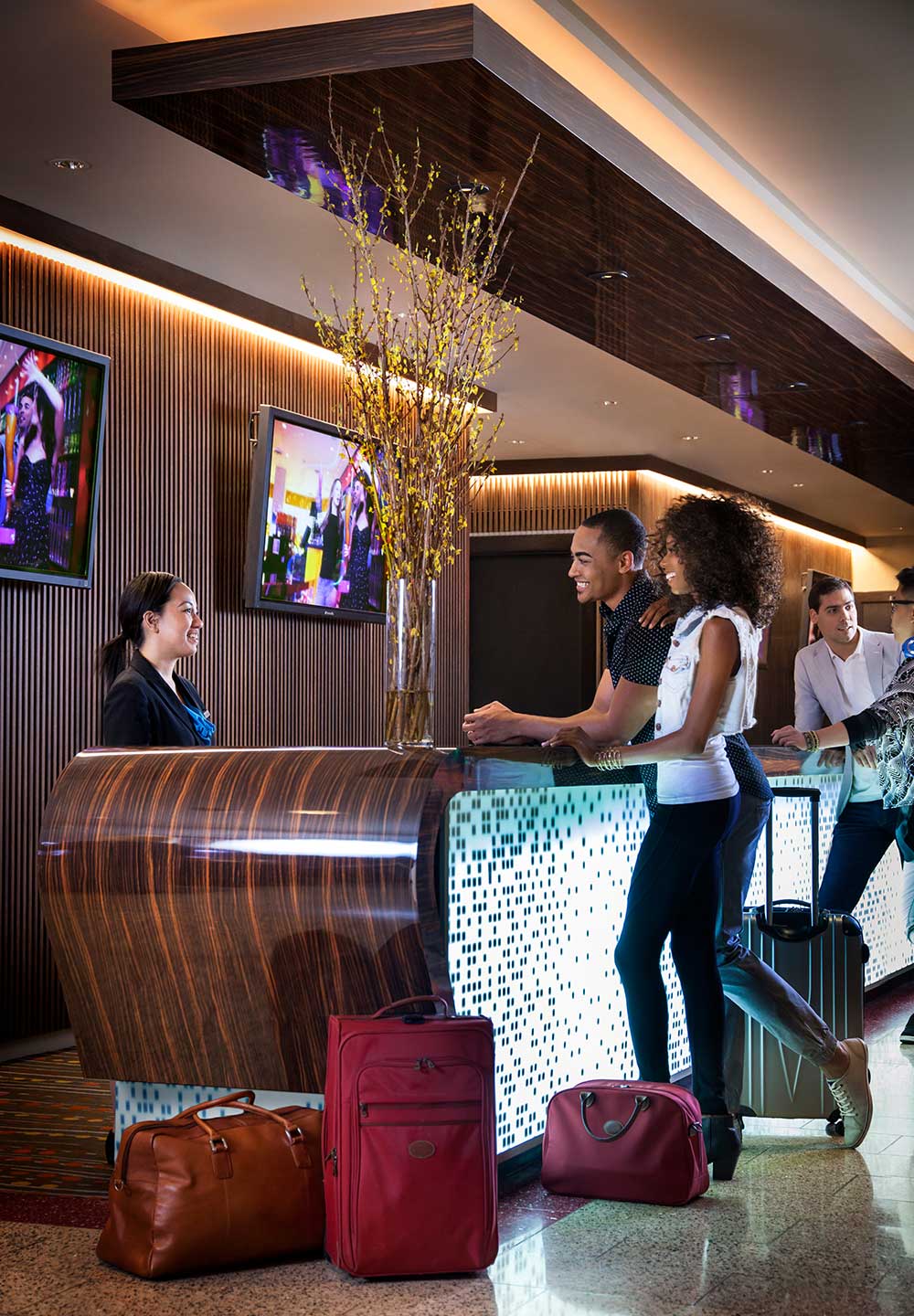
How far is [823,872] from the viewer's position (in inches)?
241

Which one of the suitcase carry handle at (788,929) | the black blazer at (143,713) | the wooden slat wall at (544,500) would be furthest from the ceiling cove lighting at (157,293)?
the wooden slat wall at (544,500)

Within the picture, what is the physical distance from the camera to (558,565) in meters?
12.8

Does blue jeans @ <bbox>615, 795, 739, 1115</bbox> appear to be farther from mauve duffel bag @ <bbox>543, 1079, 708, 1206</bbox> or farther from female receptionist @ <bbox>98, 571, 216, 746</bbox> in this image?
female receptionist @ <bbox>98, 571, 216, 746</bbox>

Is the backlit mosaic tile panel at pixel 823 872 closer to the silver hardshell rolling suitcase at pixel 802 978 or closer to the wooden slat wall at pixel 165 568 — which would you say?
the silver hardshell rolling suitcase at pixel 802 978

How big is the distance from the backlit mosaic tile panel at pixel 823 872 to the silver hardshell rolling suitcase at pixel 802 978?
938mm

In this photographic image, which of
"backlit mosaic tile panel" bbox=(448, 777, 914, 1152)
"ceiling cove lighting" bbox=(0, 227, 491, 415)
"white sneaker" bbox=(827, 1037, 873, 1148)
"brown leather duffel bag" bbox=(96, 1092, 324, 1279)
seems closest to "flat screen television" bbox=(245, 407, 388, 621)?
"ceiling cove lighting" bbox=(0, 227, 491, 415)

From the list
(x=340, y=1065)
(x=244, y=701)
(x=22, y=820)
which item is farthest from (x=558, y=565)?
(x=340, y=1065)

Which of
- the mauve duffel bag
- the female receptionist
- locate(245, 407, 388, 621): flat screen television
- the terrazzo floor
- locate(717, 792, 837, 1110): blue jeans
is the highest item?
locate(245, 407, 388, 621): flat screen television

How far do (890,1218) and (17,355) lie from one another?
4.14 metres

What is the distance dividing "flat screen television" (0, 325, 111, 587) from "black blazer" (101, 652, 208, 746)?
1.14 m

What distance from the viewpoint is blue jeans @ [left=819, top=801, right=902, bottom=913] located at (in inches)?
221

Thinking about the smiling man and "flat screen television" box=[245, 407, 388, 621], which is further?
"flat screen television" box=[245, 407, 388, 621]

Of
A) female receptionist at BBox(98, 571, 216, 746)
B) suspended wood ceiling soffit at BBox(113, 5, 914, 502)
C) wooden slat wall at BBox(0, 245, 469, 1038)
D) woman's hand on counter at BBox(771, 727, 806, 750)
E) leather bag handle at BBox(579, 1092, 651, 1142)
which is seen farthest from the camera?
wooden slat wall at BBox(0, 245, 469, 1038)

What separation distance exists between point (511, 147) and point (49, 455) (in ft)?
7.16
